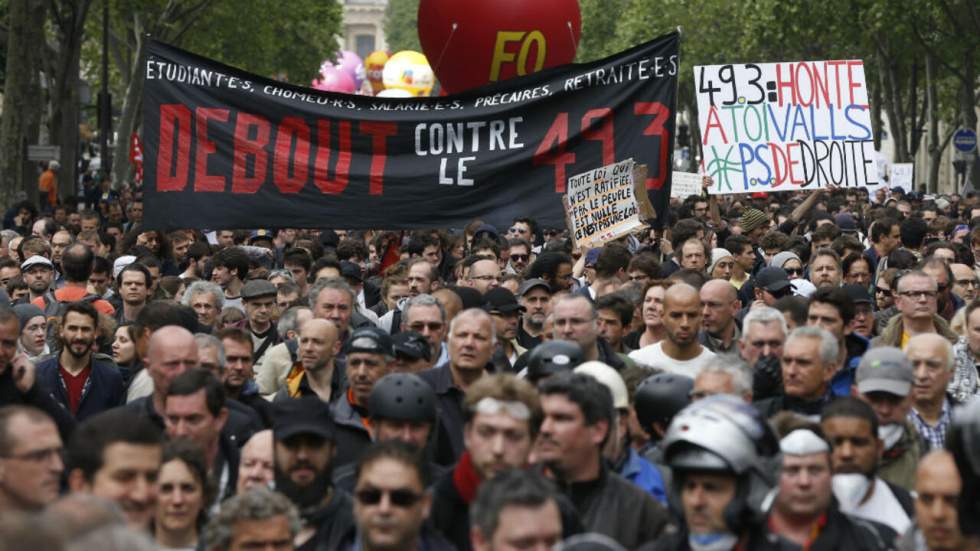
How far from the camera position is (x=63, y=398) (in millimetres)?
10406

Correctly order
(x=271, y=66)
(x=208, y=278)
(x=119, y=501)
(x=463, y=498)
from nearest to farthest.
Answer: (x=119, y=501) → (x=463, y=498) → (x=208, y=278) → (x=271, y=66)

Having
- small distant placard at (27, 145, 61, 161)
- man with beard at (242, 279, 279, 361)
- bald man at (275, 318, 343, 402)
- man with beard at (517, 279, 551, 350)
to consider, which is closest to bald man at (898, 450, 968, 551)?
bald man at (275, 318, 343, 402)

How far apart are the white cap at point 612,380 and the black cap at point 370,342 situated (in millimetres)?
1339

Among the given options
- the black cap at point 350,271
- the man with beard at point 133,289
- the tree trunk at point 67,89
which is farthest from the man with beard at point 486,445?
the tree trunk at point 67,89

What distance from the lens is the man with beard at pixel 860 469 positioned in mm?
6969

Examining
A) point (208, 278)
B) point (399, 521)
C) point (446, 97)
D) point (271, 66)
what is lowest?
point (399, 521)

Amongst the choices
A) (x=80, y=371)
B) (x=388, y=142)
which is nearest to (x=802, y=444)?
(x=80, y=371)

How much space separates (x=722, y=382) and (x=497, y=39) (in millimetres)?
11521

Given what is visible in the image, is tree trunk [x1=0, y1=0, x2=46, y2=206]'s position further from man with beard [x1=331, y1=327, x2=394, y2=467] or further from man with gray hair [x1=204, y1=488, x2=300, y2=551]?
man with gray hair [x1=204, y1=488, x2=300, y2=551]

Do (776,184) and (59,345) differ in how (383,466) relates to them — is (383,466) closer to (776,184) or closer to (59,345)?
(59,345)

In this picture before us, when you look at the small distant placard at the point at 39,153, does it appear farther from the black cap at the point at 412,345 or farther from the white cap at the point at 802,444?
the white cap at the point at 802,444

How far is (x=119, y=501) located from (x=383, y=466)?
813 mm

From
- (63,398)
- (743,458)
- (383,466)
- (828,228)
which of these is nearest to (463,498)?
(383,466)

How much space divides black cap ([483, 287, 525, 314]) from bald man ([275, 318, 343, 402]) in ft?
4.10
